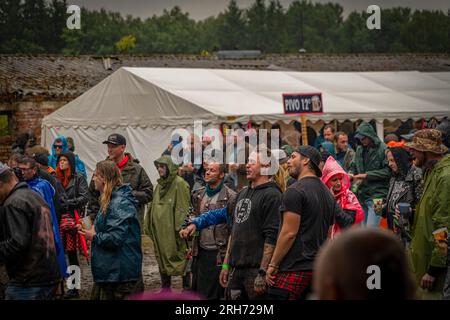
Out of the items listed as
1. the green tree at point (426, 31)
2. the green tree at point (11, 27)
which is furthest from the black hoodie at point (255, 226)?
the green tree at point (426, 31)

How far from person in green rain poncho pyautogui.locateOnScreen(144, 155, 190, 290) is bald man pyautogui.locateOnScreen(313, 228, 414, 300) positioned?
7.80m

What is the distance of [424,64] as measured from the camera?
41688 millimetres

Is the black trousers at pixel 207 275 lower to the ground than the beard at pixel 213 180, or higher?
lower

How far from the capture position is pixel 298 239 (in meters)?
6.79

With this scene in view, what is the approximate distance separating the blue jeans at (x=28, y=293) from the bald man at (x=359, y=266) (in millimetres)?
4718

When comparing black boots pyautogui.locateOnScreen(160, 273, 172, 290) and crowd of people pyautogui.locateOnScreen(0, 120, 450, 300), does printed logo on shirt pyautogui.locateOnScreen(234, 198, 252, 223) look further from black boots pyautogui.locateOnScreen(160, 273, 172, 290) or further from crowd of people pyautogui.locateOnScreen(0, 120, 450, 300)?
black boots pyautogui.locateOnScreen(160, 273, 172, 290)

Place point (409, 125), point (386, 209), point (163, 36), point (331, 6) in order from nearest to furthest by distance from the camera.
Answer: point (386, 209), point (409, 125), point (163, 36), point (331, 6)

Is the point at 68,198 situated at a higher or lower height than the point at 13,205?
lower

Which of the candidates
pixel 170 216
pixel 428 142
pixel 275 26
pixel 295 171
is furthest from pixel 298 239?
pixel 275 26

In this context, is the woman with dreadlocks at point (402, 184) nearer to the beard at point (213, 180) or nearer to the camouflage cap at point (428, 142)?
the camouflage cap at point (428, 142)

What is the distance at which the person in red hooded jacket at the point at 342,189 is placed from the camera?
8219 mm

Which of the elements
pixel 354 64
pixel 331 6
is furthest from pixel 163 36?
pixel 354 64

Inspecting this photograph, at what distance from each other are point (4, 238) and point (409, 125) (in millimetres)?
18416

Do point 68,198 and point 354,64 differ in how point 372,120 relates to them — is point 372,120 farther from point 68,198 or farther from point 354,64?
point 354,64
